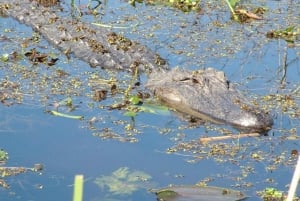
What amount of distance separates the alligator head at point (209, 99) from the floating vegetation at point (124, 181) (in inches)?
30.0

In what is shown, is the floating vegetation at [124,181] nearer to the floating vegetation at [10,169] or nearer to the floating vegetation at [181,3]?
the floating vegetation at [10,169]

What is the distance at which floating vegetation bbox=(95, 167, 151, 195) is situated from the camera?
2.80 meters

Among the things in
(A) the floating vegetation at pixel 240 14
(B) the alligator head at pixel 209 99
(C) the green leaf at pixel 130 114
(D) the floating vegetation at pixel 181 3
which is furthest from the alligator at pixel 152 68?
(A) the floating vegetation at pixel 240 14

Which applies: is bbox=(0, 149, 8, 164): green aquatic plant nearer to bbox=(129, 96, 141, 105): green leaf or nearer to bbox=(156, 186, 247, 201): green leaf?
bbox=(156, 186, 247, 201): green leaf

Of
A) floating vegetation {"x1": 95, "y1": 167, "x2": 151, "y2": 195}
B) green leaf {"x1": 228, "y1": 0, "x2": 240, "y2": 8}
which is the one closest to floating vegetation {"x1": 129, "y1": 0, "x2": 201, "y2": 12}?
green leaf {"x1": 228, "y1": 0, "x2": 240, "y2": 8}

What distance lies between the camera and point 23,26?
5.12 m

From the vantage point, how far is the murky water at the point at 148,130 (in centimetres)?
294

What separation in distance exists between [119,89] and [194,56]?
911 millimetres

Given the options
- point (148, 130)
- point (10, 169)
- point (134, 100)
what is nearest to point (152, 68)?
point (134, 100)

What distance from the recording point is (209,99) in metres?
3.63

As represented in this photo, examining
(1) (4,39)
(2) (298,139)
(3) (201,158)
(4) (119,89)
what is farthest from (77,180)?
(1) (4,39)

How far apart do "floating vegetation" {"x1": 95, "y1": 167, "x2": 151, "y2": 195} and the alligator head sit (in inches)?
30.0

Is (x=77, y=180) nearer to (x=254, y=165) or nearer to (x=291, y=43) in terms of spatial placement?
(x=254, y=165)

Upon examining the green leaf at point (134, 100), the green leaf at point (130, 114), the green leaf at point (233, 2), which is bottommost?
the green leaf at point (130, 114)
